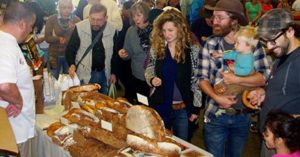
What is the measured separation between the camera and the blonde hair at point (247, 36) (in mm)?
2283

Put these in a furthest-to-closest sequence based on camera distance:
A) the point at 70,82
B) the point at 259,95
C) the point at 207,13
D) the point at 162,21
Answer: the point at 207,13 → the point at 70,82 → the point at 162,21 → the point at 259,95

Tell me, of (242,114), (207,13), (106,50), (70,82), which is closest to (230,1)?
(242,114)

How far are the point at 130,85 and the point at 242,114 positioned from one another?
1.61m

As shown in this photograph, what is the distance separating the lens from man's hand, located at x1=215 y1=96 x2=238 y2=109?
234cm

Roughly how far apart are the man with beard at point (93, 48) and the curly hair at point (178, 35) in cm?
94

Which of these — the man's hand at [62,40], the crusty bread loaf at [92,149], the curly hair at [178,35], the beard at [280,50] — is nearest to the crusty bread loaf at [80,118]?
the crusty bread loaf at [92,149]

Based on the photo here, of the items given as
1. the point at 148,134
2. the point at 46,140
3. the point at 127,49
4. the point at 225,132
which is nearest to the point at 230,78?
the point at 225,132

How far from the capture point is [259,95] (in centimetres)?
228

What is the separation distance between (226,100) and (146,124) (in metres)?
0.63

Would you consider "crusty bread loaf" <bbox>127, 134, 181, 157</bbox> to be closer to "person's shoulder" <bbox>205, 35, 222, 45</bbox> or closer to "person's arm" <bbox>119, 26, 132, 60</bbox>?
"person's shoulder" <bbox>205, 35, 222, 45</bbox>

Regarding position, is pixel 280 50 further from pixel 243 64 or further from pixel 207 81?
pixel 207 81

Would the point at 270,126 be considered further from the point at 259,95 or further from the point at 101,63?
the point at 101,63

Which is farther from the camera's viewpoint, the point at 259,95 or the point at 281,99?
the point at 259,95

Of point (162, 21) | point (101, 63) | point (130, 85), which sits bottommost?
point (130, 85)
